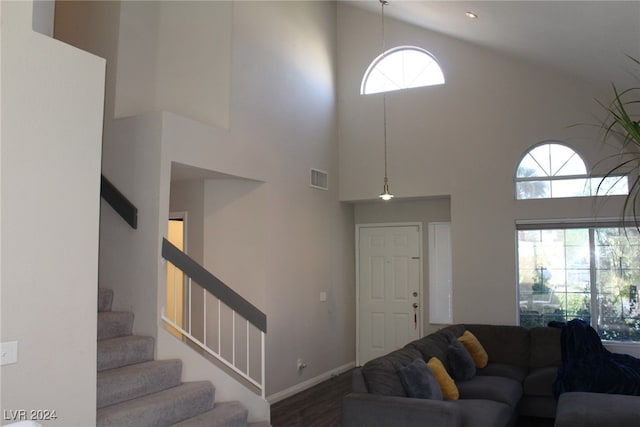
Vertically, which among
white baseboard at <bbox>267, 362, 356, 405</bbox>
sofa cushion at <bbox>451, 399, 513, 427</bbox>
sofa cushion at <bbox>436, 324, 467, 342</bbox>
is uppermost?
sofa cushion at <bbox>436, 324, 467, 342</bbox>

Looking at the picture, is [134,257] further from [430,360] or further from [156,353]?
[430,360]

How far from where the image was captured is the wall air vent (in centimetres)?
713

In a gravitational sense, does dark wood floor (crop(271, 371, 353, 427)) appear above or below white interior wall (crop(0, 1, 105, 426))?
below

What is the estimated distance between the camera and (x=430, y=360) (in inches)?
179

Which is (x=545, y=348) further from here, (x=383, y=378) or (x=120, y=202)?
(x=120, y=202)

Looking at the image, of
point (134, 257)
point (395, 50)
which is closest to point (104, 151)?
point (134, 257)

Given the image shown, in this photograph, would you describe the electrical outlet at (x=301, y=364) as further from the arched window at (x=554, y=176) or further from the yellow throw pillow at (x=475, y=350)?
the arched window at (x=554, y=176)

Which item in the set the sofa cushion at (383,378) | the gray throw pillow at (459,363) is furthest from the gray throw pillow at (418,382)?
the gray throw pillow at (459,363)

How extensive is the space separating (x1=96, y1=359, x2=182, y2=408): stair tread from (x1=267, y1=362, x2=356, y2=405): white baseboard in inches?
75.2

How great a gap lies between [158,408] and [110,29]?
346cm

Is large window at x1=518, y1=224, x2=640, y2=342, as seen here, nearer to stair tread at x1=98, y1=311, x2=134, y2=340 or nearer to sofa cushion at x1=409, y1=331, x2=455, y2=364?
sofa cushion at x1=409, y1=331, x2=455, y2=364

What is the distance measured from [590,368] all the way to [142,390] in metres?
3.84

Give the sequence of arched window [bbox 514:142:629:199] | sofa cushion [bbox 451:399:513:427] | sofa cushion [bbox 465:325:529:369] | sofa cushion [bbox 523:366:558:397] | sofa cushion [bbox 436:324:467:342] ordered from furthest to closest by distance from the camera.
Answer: arched window [bbox 514:142:629:199] → sofa cushion [bbox 465:325:529:369] → sofa cushion [bbox 436:324:467:342] → sofa cushion [bbox 523:366:558:397] → sofa cushion [bbox 451:399:513:427]

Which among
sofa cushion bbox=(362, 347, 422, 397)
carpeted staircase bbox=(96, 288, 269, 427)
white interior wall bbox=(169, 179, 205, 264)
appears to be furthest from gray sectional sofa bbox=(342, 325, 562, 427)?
white interior wall bbox=(169, 179, 205, 264)
